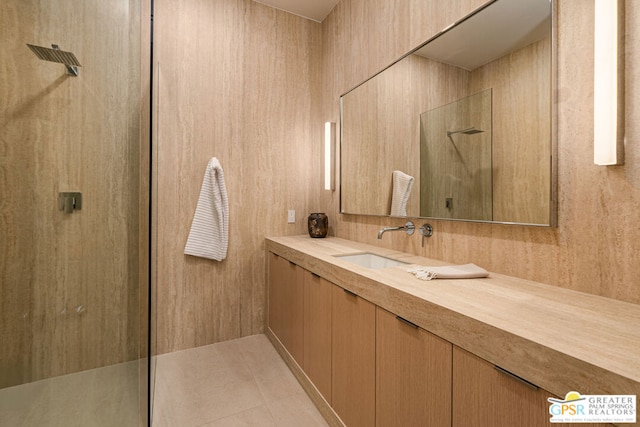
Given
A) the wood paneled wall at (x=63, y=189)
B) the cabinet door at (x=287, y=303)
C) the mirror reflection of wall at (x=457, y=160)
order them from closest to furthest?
the wood paneled wall at (x=63, y=189), the mirror reflection of wall at (x=457, y=160), the cabinet door at (x=287, y=303)

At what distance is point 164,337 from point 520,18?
277cm

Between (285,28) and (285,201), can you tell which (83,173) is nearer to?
(285,201)

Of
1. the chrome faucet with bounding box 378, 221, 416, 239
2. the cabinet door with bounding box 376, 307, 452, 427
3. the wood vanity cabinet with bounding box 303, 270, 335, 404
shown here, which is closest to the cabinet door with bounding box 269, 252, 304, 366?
the wood vanity cabinet with bounding box 303, 270, 335, 404

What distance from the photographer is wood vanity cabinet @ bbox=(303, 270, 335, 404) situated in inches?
60.6

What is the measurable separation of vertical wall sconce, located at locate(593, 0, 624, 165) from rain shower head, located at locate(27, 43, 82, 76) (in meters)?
1.55

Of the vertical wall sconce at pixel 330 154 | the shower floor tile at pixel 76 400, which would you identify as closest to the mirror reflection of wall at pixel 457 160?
the vertical wall sconce at pixel 330 154

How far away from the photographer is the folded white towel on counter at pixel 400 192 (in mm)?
A: 1777

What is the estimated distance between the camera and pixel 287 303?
6.83 feet

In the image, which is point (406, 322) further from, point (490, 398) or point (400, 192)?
point (400, 192)

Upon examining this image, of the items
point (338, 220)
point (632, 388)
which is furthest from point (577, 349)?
point (338, 220)

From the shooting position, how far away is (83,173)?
35.7 inches

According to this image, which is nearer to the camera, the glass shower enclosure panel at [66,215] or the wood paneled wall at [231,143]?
the glass shower enclosure panel at [66,215]

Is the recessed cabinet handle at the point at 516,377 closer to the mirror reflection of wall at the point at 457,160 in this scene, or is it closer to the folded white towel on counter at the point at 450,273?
the folded white towel on counter at the point at 450,273

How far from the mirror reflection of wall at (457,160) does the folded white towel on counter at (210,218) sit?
1458mm
